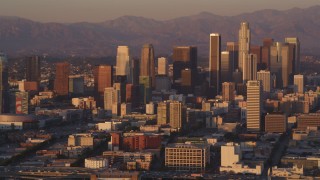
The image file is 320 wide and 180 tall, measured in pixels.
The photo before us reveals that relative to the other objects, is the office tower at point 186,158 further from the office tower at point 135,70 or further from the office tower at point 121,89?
the office tower at point 135,70

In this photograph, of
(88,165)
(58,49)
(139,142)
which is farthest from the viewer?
(58,49)

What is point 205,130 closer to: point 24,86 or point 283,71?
point 24,86

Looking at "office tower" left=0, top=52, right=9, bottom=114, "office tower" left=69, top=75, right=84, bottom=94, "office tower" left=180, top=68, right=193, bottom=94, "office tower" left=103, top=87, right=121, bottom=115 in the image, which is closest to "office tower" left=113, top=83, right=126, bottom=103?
"office tower" left=103, top=87, right=121, bottom=115

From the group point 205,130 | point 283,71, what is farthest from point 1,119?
point 283,71

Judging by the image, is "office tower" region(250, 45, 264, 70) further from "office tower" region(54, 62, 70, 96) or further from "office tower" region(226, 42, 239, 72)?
"office tower" region(54, 62, 70, 96)

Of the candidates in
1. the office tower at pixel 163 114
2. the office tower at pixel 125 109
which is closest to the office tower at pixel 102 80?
the office tower at pixel 125 109

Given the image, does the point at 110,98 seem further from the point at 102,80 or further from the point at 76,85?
the point at 76,85

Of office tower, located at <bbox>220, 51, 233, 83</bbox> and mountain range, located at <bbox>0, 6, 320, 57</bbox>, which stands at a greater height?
mountain range, located at <bbox>0, 6, 320, 57</bbox>

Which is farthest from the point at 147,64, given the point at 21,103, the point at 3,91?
the point at 21,103
